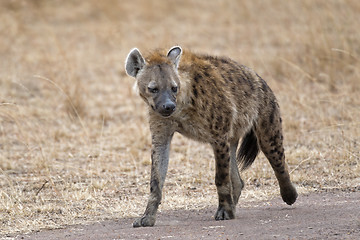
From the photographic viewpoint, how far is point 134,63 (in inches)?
192

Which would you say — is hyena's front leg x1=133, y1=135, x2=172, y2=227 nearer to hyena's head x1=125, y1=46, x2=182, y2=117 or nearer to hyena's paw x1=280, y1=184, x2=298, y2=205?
hyena's head x1=125, y1=46, x2=182, y2=117

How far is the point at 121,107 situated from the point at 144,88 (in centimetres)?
443

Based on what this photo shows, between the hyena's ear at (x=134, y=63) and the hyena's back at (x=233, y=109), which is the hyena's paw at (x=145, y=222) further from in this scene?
the hyena's ear at (x=134, y=63)

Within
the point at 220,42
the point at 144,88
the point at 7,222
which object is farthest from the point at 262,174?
the point at 220,42

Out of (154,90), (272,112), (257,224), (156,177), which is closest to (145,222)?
(156,177)

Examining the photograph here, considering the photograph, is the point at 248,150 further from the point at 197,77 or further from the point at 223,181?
the point at 197,77

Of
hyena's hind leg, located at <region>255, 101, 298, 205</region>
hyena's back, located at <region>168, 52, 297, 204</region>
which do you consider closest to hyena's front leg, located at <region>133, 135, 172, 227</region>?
hyena's back, located at <region>168, 52, 297, 204</region>

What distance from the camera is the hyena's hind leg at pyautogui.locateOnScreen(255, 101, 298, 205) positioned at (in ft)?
17.0

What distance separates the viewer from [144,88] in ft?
15.6

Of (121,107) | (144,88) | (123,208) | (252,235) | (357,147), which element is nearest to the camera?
(252,235)

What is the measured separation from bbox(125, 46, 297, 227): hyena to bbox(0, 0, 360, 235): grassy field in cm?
58

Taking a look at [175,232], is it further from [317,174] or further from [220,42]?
[220,42]

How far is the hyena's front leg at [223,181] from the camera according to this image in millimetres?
4805

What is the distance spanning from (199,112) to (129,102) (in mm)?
4604
